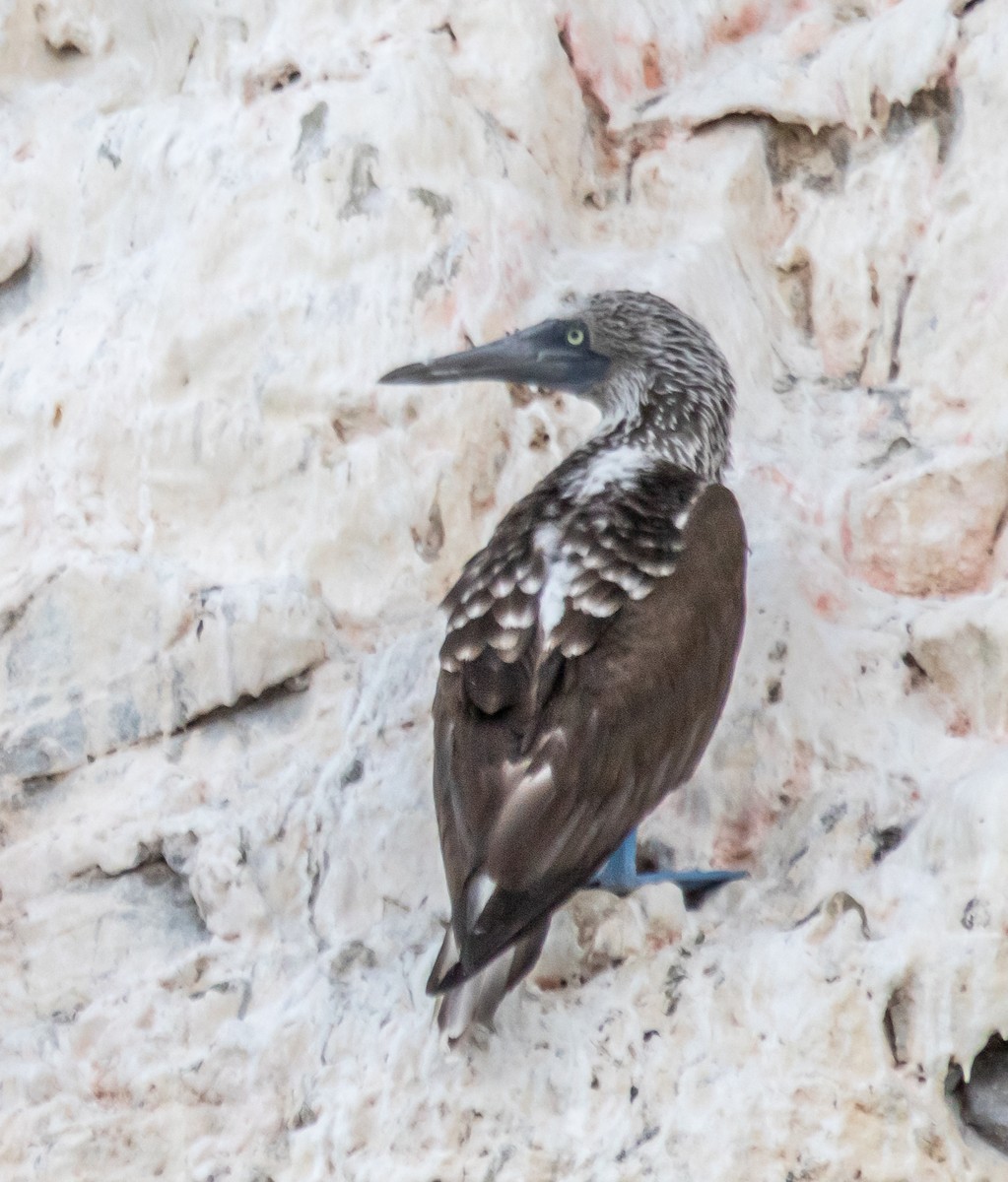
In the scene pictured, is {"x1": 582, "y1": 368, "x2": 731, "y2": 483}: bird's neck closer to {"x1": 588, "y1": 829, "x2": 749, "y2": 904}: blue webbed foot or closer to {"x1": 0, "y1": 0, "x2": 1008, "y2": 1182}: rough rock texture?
{"x1": 0, "y1": 0, "x2": 1008, "y2": 1182}: rough rock texture

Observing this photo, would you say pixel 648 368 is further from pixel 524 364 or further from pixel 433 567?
pixel 433 567

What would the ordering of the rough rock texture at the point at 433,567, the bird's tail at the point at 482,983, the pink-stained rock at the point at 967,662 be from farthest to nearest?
the pink-stained rock at the point at 967,662, the rough rock texture at the point at 433,567, the bird's tail at the point at 482,983

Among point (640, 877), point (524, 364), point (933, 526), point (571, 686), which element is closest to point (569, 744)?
point (571, 686)

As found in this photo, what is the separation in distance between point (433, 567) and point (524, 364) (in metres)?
0.57

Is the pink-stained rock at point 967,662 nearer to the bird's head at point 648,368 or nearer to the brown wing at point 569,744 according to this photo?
the brown wing at point 569,744

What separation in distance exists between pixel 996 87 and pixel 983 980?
2571 mm

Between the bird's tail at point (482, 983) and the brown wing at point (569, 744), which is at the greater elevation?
the brown wing at point (569, 744)

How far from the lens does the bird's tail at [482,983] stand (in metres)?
3.21

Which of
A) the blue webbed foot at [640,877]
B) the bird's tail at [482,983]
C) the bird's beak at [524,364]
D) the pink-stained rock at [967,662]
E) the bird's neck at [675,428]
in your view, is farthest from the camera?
the bird's neck at [675,428]

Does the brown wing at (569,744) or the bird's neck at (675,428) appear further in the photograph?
the bird's neck at (675,428)

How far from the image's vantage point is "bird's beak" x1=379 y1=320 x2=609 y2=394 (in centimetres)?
412

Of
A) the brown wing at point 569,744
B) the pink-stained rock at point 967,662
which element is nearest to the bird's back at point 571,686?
the brown wing at point 569,744

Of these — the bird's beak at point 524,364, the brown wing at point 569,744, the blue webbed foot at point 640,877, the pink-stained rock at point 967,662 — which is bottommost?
the blue webbed foot at point 640,877

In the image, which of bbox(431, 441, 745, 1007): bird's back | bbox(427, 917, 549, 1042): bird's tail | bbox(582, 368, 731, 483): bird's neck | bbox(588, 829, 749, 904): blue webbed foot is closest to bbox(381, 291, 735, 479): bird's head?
bbox(582, 368, 731, 483): bird's neck
